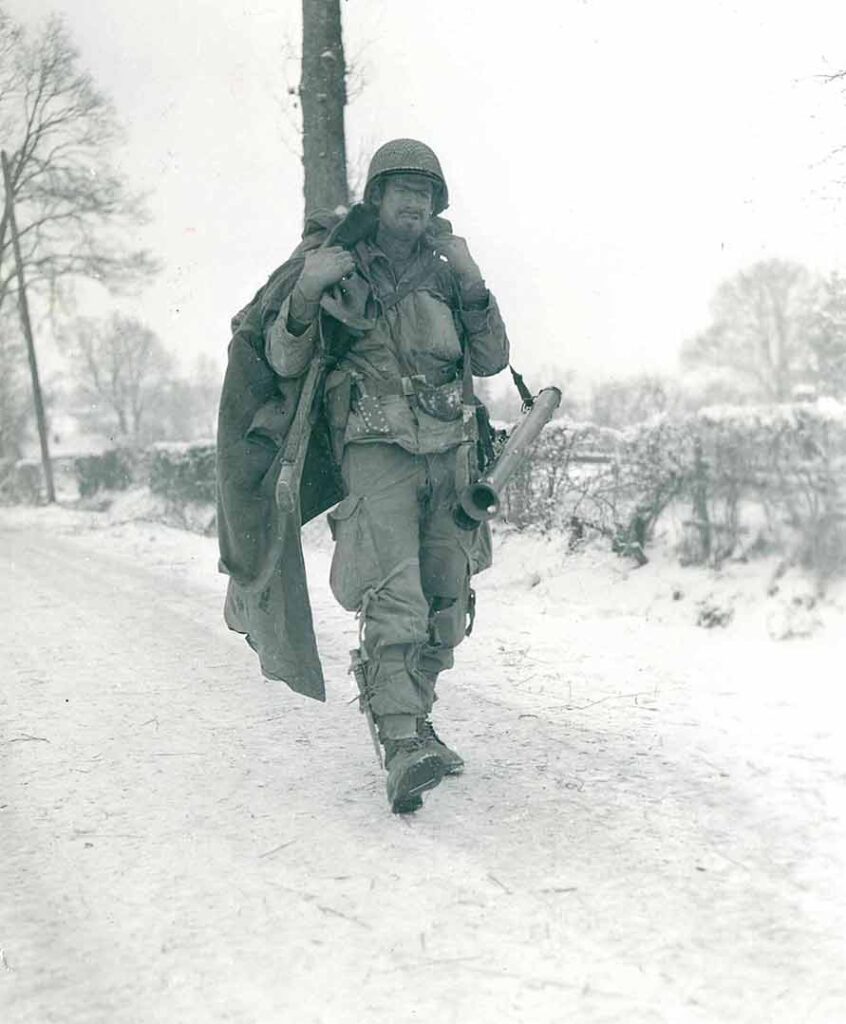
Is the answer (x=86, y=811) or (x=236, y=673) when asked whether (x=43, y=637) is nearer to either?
(x=236, y=673)

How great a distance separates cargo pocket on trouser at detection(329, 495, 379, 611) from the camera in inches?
131

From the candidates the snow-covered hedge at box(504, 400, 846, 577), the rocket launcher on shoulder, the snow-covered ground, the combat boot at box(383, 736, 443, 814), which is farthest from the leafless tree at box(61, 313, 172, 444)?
the combat boot at box(383, 736, 443, 814)

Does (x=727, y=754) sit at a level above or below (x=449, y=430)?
below

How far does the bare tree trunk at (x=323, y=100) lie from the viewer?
9359 mm

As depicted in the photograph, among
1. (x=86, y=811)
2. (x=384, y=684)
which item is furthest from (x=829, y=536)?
(x=86, y=811)

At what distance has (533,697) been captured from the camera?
441 cm

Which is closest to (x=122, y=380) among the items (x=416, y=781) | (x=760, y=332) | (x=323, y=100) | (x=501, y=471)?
(x=760, y=332)

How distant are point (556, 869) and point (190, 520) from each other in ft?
45.6

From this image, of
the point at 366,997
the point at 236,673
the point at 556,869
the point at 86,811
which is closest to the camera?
the point at 366,997

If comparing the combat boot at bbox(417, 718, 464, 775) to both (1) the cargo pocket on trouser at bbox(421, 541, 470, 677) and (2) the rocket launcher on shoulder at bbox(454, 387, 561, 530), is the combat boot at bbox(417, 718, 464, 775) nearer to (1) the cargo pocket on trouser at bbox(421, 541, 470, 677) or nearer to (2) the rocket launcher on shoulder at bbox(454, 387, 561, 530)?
(1) the cargo pocket on trouser at bbox(421, 541, 470, 677)

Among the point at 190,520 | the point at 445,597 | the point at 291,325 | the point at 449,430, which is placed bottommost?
the point at 190,520

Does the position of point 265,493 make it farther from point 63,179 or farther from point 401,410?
point 63,179

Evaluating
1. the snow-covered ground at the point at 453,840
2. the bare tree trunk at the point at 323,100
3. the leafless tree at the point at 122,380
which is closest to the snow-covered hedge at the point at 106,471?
the bare tree trunk at the point at 323,100

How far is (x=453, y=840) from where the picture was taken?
284cm
